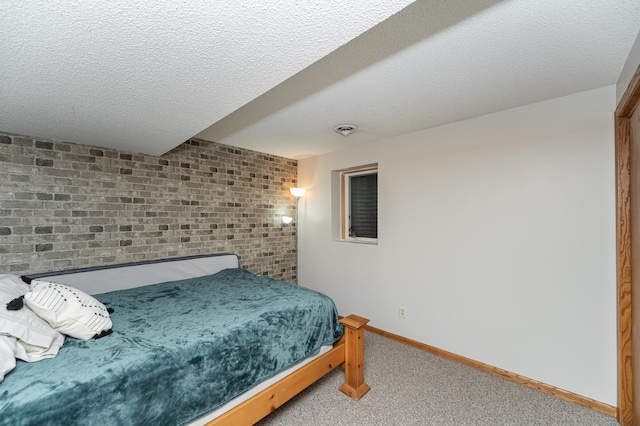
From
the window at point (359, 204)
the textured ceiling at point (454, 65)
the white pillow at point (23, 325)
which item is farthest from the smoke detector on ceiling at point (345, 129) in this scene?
the white pillow at point (23, 325)

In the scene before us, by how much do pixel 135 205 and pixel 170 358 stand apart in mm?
1932

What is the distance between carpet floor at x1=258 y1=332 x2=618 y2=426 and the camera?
183 cm

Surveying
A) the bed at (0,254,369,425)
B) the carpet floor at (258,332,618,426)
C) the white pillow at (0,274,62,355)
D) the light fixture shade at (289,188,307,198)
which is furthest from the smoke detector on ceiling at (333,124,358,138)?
the white pillow at (0,274,62,355)

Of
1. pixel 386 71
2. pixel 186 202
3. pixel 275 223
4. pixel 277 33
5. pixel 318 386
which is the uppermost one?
pixel 386 71

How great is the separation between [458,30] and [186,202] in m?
2.90

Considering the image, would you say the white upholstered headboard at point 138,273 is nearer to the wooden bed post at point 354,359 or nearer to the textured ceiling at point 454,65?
the textured ceiling at point 454,65

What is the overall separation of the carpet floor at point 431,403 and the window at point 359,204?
1605 mm

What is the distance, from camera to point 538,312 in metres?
2.16

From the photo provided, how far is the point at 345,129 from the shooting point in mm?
2736

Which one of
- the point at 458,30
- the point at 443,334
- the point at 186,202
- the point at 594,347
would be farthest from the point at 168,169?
the point at 594,347

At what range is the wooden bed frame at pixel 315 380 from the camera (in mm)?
1572

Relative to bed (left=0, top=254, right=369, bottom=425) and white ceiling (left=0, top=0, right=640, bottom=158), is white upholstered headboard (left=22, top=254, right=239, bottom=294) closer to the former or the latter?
bed (left=0, top=254, right=369, bottom=425)

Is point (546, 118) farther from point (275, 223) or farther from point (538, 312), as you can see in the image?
point (275, 223)

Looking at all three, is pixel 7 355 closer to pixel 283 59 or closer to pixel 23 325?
pixel 23 325
